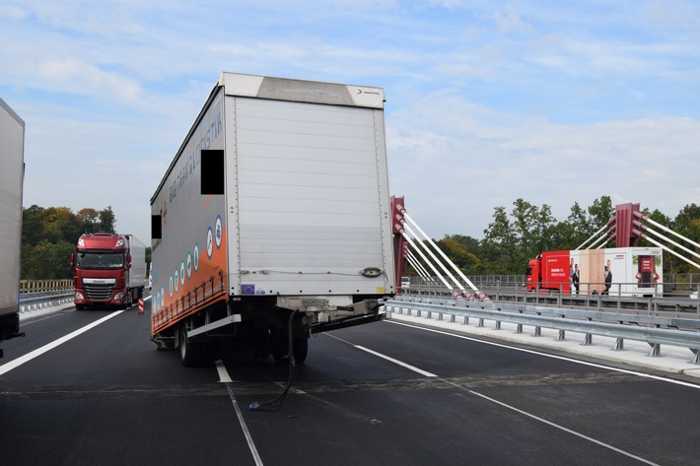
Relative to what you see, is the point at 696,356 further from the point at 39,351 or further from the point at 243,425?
the point at 39,351

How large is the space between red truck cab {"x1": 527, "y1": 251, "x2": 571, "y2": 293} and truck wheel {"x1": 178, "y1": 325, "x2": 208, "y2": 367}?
130 feet

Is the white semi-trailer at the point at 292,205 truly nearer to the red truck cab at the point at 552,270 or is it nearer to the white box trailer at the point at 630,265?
the white box trailer at the point at 630,265

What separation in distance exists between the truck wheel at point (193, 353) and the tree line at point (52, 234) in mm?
116050

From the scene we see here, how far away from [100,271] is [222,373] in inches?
1064

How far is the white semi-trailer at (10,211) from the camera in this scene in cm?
871

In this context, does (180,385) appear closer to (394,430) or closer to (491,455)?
(394,430)

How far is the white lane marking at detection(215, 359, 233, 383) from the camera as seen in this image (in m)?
12.1

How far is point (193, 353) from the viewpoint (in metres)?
13.6

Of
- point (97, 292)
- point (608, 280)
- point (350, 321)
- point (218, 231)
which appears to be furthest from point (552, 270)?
point (218, 231)

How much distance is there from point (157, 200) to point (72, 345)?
409 centimetres

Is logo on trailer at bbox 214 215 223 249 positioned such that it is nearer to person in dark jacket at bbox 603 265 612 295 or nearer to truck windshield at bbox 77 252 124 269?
person in dark jacket at bbox 603 265 612 295

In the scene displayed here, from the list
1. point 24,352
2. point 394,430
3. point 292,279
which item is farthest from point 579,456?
point 24,352

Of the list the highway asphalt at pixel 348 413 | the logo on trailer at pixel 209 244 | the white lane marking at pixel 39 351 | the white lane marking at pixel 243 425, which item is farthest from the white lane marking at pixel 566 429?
the white lane marking at pixel 39 351

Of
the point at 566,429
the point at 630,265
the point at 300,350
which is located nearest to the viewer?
the point at 566,429
